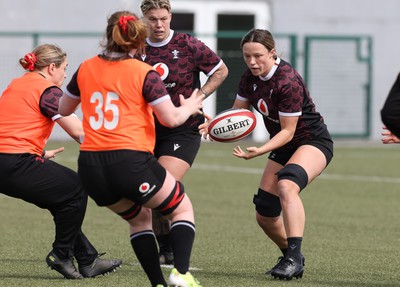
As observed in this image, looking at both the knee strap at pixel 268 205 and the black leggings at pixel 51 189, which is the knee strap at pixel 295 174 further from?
the black leggings at pixel 51 189

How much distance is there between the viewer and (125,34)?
6.08m

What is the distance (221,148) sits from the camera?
21000 mm

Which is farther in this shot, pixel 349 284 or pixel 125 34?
pixel 349 284

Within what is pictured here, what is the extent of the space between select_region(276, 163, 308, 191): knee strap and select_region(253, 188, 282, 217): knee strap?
0.95ft

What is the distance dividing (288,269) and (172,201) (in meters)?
1.39

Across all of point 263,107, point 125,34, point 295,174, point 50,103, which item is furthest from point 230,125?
point 125,34

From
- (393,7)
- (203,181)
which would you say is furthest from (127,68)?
(393,7)

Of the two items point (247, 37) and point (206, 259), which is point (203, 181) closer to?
point (206, 259)

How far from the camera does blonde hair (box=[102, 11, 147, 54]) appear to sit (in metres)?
6.07

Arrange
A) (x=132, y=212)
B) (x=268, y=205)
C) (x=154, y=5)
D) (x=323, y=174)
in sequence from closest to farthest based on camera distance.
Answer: (x=132, y=212) < (x=154, y=5) < (x=268, y=205) < (x=323, y=174)

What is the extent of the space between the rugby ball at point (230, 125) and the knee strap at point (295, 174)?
405mm

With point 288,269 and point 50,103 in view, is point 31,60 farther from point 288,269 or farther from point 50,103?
point 288,269

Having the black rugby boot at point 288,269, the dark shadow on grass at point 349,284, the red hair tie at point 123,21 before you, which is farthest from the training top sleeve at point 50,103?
the dark shadow on grass at point 349,284

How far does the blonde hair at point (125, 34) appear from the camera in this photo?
19.9ft
